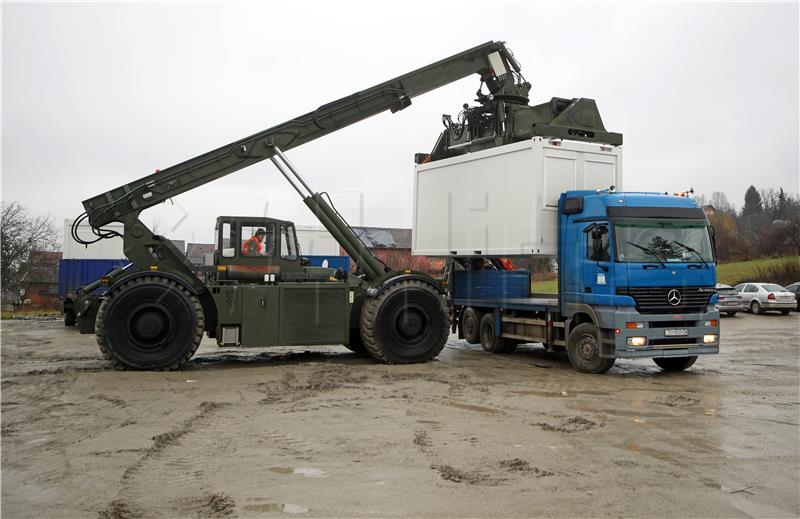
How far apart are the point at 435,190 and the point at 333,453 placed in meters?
10.0

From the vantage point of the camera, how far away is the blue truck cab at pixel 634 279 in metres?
11.5

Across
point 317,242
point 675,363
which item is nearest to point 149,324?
point 675,363

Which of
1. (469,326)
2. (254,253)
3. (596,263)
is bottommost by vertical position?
(469,326)

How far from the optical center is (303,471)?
6.16m

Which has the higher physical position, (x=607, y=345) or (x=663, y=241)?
(x=663, y=241)

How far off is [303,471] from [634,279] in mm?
7535

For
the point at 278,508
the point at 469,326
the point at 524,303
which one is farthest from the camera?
the point at 469,326

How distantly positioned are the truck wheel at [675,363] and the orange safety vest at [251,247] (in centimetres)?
835

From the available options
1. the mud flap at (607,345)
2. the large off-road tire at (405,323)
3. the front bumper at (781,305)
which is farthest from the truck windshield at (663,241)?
the front bumper at (781,305)

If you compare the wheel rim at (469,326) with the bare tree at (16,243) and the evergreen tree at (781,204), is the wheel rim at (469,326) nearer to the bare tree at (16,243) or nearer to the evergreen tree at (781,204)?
the bare tree at (16,243)

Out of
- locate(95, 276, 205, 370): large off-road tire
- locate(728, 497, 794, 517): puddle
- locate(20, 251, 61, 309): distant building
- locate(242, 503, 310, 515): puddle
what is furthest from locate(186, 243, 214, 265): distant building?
locate(20, 251, 61, 309): distant building

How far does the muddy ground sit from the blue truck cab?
650 millimetres

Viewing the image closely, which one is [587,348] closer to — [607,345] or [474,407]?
[607,345]

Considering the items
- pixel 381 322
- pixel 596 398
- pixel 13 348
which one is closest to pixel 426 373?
pixel 381 322
